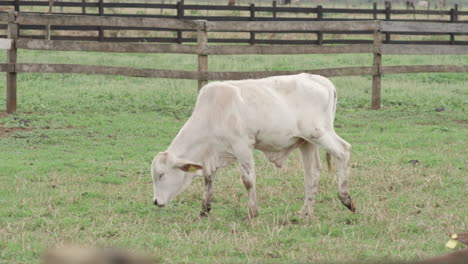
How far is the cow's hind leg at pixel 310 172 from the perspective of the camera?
261 inches

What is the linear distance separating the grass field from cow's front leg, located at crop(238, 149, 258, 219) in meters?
0.11

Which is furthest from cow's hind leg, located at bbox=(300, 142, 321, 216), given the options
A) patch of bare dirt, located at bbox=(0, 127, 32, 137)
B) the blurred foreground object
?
patch of bare dirt, located at bbox=(0, 127, 32, 137)

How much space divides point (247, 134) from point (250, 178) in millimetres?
386

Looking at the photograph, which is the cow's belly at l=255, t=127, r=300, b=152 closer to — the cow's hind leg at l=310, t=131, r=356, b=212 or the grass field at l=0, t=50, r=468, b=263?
the cow's hind leg at l=310, t=131, r=356, b=212

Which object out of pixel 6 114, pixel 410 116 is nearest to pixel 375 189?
pixel 410 116

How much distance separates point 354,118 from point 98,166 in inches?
215

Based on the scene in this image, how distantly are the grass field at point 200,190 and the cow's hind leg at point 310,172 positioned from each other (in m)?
0.15

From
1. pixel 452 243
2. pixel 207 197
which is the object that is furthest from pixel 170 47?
pixel 452 243

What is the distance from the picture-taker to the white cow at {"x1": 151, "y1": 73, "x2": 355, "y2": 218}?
6.38m

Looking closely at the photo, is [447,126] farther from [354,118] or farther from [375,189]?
[375,189]

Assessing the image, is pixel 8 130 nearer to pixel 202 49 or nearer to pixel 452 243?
pixel 202 49

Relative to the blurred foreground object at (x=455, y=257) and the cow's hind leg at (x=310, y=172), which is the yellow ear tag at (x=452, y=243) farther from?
the cow's hind leg at (x=310, y=172)

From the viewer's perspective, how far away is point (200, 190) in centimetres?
746

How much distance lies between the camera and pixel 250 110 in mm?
6488
